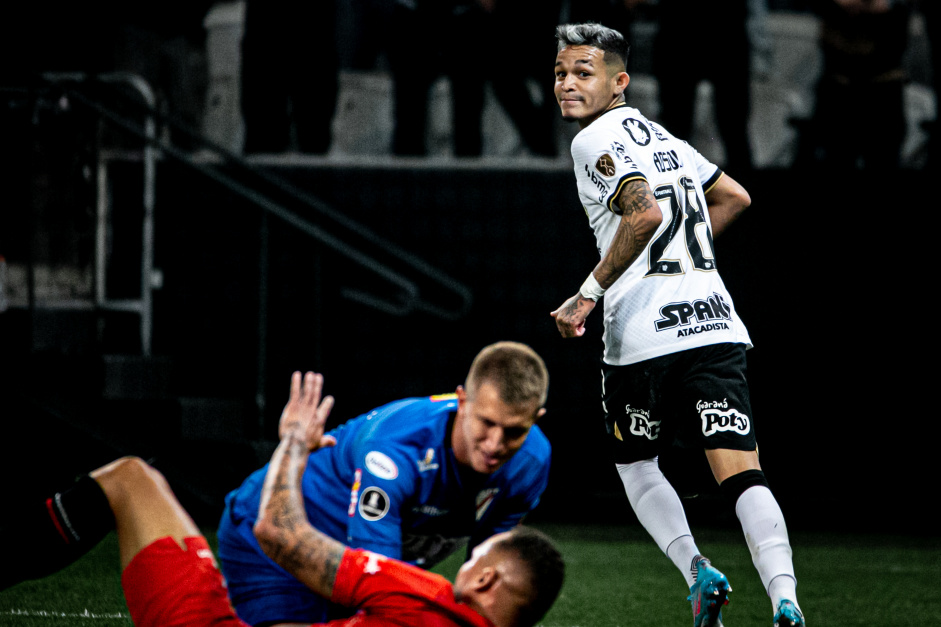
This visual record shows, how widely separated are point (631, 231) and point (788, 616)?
138 centimetres

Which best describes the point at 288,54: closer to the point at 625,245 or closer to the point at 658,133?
the point at 658,133

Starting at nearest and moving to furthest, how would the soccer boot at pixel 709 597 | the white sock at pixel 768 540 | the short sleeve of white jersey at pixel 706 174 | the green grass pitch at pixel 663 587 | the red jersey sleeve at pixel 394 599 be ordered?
the red jersey sleeve at pixel 394 599, the white sock at pixel 768 540, the soccer boot at pixel 709 597, the short sleeve of white jersey at pixel 706 174, the green grass pitch at pixel 663 587

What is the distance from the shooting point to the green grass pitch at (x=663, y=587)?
16.7ft

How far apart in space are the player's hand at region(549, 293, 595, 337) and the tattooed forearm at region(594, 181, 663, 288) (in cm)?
11

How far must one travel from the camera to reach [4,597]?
203 inches

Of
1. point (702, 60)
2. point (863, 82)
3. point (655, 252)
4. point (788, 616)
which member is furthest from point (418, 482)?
point (863, 82)

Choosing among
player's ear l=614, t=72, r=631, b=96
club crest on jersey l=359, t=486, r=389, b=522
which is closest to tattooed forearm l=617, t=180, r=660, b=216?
player's ear l=614, t=72, r=631, b=96

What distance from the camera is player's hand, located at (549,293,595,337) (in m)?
4.16

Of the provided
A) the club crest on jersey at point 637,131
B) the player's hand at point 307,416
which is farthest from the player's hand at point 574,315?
the player's hand at point 307,416

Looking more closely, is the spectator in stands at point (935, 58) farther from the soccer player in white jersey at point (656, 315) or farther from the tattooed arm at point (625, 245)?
the tattooed arm at point (625, 245)

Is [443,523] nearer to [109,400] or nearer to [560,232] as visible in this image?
[109,400]

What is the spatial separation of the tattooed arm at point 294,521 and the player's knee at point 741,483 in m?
1.67

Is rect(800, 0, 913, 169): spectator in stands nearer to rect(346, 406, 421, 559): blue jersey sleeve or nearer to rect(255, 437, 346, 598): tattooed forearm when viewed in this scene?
rect(346, 406, 421, 559): blue jersey sleeve

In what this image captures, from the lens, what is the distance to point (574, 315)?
4164mm
